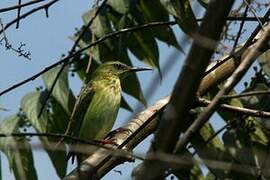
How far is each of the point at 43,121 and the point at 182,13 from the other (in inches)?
37.9

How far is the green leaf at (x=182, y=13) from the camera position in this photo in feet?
11.9

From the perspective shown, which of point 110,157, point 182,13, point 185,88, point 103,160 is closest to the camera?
point 185,88

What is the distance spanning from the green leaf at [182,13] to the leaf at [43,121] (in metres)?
0.89

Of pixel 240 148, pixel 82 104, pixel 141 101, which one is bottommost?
pixel 240 148

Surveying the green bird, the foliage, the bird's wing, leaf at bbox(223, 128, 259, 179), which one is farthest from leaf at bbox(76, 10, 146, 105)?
the bird's wing

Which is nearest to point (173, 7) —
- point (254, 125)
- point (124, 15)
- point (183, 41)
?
point (124, 15)

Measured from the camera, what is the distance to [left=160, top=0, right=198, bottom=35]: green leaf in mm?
3641

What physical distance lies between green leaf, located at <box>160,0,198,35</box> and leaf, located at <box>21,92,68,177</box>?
0.89m

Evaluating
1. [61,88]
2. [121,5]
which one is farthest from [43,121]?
[121,5]

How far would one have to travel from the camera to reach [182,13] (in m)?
3.80

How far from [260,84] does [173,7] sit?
2.34 ft

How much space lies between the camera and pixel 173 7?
3.86m

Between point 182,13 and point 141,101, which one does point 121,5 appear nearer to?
point 182,13

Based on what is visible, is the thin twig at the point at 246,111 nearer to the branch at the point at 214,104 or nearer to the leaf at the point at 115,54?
the leaf at the point at 115,54
